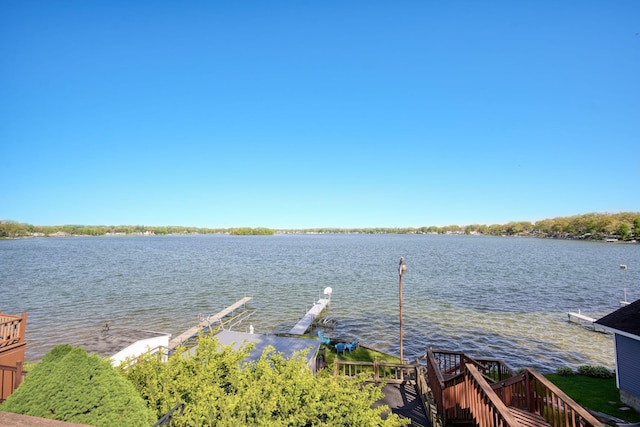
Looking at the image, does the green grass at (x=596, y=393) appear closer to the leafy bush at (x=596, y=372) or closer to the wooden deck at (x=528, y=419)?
the leafy bush at (x=596, y=372)

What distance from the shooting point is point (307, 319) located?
23797 millimetres

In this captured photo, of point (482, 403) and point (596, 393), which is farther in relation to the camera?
point (596, 393)

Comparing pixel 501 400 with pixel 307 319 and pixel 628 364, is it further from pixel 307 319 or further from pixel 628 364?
pixel 307 319

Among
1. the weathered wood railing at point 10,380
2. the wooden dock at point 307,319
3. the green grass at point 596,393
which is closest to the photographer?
the weathered wood railing at point 10,380

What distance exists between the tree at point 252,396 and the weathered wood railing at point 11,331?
8.78 m

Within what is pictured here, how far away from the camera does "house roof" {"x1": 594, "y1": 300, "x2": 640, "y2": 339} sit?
33.2 feet

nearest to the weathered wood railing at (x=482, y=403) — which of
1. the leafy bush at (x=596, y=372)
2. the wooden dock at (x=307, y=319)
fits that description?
the leafy bush at (x=596, y=372)

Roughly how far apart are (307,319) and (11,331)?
16.9 m

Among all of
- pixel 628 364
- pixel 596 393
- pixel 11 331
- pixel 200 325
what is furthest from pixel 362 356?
pixel 11 331

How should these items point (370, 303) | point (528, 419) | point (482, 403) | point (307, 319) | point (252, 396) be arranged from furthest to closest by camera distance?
point (370, 303) → point (307, 319) → point (482, 403) → point (528, 419) → point (252, 396)

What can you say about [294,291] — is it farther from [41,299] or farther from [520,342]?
[41,299]

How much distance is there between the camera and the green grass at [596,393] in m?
10.1

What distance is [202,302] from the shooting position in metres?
30.7

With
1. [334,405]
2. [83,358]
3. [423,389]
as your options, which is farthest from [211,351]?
[423,389]
